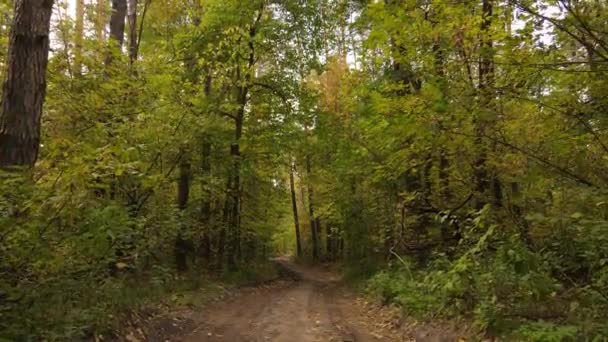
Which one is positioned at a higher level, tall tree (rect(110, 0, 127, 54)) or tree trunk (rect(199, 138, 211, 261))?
tall tree (rect(110, 0, 127, 54))

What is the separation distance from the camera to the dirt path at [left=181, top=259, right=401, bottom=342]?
338 inches

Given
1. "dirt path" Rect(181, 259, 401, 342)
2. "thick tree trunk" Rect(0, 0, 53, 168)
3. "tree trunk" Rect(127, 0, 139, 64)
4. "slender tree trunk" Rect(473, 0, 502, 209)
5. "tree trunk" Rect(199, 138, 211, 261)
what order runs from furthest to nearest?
1. "tree trunk" Rect(199, 138, 211, 261)
2. "tree trunk" Rect(127, 0, 139, 64)
3. "dirt path" Rect(181, 259, 401, 342)
4. "slender tree trunk" Rect(473, 0, 502, 209)
5. "thick tree trunk" Rect(0, 0, 53, 168)

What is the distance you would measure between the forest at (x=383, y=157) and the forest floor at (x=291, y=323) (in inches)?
20.5

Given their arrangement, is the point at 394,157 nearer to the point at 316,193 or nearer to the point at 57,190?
the point at 57,190

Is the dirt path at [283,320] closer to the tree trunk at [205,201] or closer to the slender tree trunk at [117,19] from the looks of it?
the tree trunk at [205,201]

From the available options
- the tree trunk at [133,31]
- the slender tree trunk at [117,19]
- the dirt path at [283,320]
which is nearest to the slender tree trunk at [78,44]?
the slender tree trunk at [117,19]

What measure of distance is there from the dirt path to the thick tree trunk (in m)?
4.27

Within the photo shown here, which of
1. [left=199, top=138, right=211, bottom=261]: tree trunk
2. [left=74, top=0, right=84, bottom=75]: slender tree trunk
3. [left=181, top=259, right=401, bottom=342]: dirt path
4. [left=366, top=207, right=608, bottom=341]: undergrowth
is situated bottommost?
[left=181, top=259, right=401, bottom=342]: dirt path

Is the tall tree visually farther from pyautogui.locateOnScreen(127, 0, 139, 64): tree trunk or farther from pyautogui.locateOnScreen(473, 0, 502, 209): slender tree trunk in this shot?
pyautogui.locateOnScreen(473, 0, 502, 209): slender tree trunk

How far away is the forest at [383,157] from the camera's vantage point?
536cm

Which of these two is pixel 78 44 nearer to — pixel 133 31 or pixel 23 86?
pixel 133 31

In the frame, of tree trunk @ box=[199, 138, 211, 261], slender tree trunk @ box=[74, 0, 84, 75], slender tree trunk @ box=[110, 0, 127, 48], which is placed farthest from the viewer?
tree trunk @ box=[199, 138, 211, 261]

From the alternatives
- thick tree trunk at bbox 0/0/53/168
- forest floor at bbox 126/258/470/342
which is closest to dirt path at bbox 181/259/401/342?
forest floor at bbox 126/258/470/342

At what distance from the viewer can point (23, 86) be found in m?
5.93
